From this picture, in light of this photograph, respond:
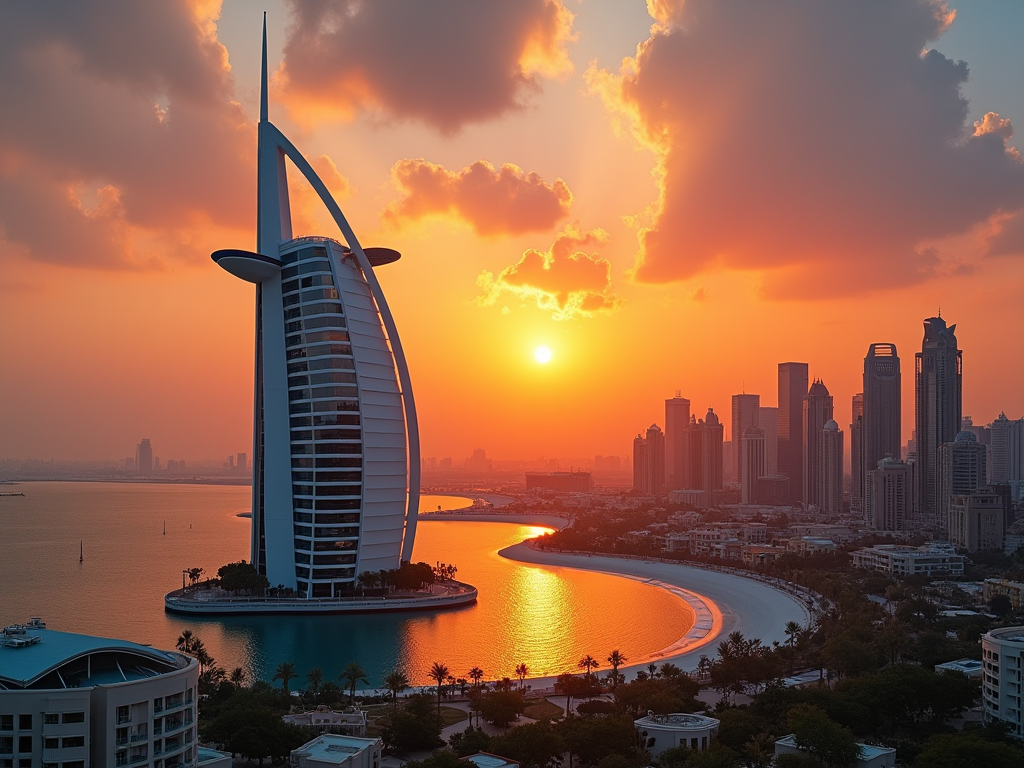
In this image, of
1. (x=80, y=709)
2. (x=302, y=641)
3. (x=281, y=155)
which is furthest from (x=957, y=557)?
(x=80, y=709)

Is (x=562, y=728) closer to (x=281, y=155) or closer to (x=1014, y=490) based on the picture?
(x=281, y=155)

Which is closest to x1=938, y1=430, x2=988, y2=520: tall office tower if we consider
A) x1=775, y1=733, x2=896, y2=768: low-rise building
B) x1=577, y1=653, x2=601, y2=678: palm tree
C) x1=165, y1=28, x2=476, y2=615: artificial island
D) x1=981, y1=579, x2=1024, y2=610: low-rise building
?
x1=981, y1=579, x2=1024, y2=610: low-rise building

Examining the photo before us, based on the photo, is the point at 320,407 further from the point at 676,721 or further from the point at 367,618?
the point at 676,721

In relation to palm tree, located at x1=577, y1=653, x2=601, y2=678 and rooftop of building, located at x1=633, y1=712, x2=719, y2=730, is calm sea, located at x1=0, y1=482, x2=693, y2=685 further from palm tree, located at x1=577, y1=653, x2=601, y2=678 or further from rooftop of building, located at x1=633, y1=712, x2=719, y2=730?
rooftop of building, located at x1=633, y1=712, x2=719, y2=730

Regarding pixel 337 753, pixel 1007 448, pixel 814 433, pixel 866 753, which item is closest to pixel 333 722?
pixel 337 753

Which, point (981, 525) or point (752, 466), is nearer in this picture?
point (981, 525)

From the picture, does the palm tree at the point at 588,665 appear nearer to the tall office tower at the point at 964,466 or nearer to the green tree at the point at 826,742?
the green tree at the point at 826,742
